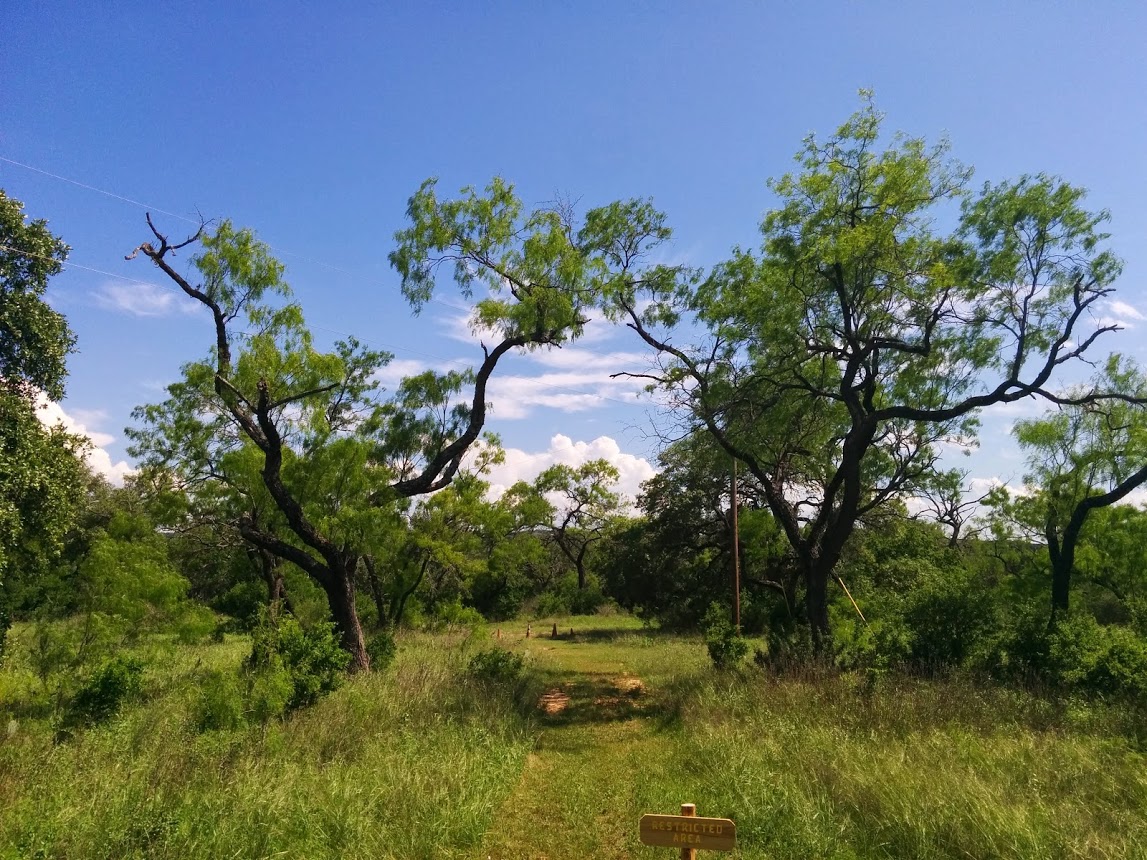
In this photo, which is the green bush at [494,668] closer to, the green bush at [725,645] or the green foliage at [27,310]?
the green bush at [725,645]

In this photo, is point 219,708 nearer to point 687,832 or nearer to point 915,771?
point 687,832

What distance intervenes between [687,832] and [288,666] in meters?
7.38

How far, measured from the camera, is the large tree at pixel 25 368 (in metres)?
9.82

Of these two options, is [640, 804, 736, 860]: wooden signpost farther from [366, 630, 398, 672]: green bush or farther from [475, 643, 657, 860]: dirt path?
[366, 630, 398, 672]: green bush

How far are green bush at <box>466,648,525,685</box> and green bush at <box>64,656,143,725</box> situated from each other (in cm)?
564

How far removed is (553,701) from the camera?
42.4 feet

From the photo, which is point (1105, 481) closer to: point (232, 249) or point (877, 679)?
point (877, 679)

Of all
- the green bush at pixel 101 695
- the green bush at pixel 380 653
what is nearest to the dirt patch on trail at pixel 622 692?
the green bush at pixel 380 653

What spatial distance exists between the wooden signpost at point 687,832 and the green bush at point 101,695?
8354 millimetres

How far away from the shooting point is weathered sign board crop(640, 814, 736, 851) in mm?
3686

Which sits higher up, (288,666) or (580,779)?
(288,666)

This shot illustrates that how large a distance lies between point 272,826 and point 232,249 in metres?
9.92

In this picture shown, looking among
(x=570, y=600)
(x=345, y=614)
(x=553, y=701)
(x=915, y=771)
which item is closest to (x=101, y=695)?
(x=345, y=614)

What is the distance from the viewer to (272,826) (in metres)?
5.27
